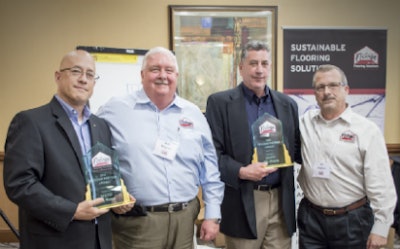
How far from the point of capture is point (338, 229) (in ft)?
6.34

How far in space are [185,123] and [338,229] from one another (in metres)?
0.98

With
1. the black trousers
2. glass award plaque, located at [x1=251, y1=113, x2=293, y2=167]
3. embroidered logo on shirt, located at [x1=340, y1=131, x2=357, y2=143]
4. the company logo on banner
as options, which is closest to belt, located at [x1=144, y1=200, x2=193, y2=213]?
glass award plaque, located at [x1=251, y1=113, x2=293, y2=167]

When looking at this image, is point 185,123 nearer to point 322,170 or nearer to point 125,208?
point 125,208

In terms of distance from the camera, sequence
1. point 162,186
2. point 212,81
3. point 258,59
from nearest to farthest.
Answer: point 162,186 → point 258,59 → point 212,81

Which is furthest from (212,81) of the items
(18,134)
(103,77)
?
(18,134)

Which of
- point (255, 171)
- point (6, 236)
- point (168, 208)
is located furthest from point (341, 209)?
Result: point (6, 236)

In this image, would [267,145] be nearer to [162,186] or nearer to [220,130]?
[220,130]

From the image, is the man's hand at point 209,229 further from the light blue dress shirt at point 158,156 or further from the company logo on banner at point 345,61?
the company logo on banner at point 345,61

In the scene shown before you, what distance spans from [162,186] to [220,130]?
51 cm

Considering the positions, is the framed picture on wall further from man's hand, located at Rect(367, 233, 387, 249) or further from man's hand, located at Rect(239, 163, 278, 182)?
man's hand, located at Rect(367, 233, 387, 249)

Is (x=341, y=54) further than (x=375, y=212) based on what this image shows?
Yes

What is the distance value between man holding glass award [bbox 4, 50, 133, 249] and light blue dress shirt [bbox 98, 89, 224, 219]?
0.17m

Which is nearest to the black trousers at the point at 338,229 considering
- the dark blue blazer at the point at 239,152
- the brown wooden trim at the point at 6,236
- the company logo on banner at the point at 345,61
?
the dark blue blazer at the point at 239,152

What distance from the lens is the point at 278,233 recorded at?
83.5 inches
